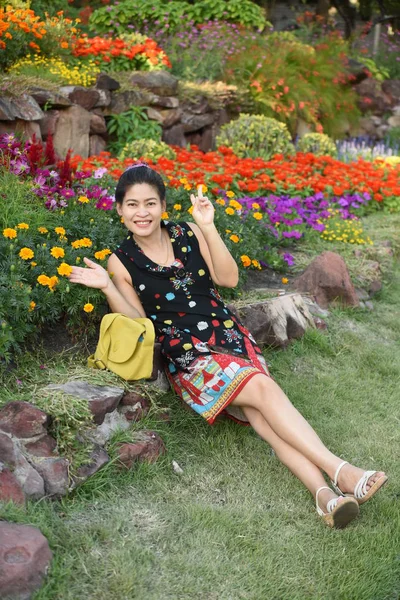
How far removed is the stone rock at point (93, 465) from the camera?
8.83 feet

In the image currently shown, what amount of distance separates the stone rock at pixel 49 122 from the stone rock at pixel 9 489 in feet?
15.1

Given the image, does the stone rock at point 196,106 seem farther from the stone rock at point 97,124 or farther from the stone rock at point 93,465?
the stone rock at point 93,465

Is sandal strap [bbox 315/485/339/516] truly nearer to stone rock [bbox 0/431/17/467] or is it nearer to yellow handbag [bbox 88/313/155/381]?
yellow handbag [bbox 88/313/155/381]

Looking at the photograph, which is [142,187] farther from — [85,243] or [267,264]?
[267,264]

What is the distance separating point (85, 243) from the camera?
3334mm

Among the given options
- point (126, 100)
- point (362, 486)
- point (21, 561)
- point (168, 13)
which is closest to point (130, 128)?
point (126, 100)

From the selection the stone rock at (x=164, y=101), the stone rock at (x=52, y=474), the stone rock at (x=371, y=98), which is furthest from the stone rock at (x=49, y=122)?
the stone rock at (x=371, y=98)

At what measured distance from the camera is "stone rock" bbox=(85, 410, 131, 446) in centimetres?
289

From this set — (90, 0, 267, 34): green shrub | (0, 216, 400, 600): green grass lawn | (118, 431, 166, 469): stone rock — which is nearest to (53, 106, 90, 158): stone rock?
(90, 0, 267, 34): green shrub

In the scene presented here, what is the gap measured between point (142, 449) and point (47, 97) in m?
4.46

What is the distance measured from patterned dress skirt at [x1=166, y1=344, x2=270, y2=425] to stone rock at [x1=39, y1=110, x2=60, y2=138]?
4030 mm

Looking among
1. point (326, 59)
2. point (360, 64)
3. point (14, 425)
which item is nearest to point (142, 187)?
point (14, 425)

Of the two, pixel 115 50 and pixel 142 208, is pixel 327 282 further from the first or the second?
pixel 115 50

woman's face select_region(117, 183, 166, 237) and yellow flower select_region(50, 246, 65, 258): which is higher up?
woman's face select_region(117, 183, 166, 237)
